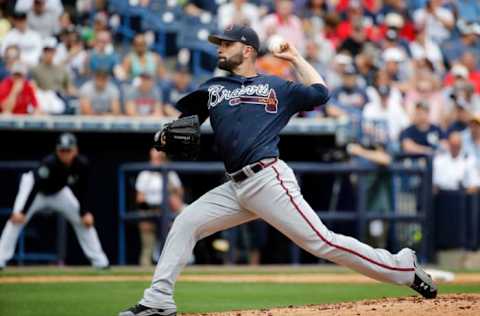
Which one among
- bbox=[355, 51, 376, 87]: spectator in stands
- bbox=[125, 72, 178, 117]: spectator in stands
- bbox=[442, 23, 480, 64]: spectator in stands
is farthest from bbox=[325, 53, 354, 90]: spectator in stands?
bbox=[442, 23, 480, 64]: spectator in stands

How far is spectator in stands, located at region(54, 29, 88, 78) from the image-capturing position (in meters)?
14.9

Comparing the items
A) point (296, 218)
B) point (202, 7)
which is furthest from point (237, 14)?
point (296, 218)

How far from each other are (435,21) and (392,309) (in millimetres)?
12083

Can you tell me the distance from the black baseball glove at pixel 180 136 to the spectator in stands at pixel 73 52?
24.6 ft

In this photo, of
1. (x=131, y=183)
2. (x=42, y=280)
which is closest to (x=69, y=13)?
(x=131, y=183)

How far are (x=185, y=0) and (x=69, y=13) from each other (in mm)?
1882

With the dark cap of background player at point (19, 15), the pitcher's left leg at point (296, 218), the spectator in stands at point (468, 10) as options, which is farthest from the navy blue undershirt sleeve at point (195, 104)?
the spectator in stands at point (468, 10)

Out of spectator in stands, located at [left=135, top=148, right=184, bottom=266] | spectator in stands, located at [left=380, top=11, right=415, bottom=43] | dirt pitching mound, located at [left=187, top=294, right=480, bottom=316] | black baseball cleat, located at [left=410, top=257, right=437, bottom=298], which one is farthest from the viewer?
spectator in stands, located at [left=380, top=11, right=415, bottom=43]

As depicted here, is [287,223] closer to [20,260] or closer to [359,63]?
[20,260]

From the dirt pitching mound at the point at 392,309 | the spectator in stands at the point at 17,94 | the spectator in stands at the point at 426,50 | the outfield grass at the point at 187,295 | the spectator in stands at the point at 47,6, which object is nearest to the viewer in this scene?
the dirt pitching mound at the point at 392,309

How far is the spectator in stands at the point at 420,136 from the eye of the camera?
48.2ft

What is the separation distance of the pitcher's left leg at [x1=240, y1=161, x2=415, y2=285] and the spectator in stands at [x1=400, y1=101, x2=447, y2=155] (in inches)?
294

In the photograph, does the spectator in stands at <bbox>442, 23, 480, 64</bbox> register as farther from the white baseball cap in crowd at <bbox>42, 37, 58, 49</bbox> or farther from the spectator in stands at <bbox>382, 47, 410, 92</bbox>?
the white baseball cap in crowd at <bbox>42, 37, 58, 49</bbox>

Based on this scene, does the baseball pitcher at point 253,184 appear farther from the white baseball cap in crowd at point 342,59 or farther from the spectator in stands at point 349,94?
the white baseball cap in crowd at point 342,59
